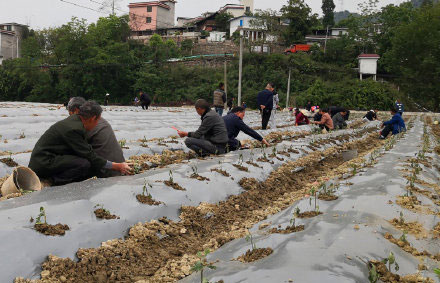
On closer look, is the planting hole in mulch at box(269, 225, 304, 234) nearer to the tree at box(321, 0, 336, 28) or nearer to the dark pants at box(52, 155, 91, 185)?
the dark pants at box(52, 155, 91, 185)

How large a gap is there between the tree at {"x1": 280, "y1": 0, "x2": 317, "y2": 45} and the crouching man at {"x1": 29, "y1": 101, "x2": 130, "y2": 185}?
155 ft

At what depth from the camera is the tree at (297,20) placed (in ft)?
157

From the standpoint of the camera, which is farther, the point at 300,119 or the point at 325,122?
the point at 300,119

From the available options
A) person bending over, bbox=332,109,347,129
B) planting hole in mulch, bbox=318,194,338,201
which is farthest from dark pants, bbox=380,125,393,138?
planting hole in mulch, bbox=318,194,338,201

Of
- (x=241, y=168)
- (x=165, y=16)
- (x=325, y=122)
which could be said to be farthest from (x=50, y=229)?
(x=165, y=16)

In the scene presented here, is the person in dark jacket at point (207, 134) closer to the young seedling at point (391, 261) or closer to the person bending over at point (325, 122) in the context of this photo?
the young seedling at point (391, 261)

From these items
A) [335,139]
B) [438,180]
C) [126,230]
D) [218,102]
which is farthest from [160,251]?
[218,102]

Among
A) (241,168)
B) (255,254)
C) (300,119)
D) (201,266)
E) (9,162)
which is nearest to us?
(201,266)

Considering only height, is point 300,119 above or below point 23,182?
above

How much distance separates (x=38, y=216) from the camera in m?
3.29

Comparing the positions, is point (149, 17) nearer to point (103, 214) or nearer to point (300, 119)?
point (300, 119)

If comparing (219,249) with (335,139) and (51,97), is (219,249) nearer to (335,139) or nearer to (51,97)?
(335,139)

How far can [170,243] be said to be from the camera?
3.82 m

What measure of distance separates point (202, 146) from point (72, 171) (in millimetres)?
3053
